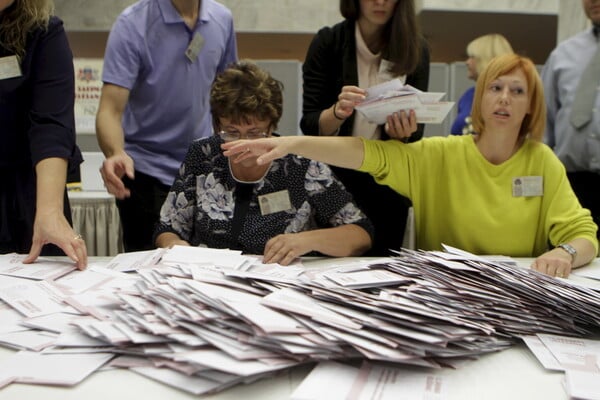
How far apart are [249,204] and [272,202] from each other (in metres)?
0.06

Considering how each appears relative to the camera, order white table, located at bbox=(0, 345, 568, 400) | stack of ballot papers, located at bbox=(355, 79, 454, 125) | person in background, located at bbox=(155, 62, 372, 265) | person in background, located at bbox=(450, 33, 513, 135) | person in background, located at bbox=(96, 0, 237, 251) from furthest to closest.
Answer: person in background, located at bbox=(450, 33, 513, 135), person in background, located at bbox=(96, 0, 237, 251), person in background, located at bbox=(155, 62, 372, 265), stack of ballot papers, located at bbox=(355, 79, 454, 125), white table, located at bbox=(0, 345, 568, 400)

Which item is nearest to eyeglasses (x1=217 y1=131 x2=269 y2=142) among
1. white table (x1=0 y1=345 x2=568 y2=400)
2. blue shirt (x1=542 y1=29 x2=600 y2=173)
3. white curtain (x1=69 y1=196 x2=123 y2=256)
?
white table (x1=0 y1=345 x2=568 y2=400)

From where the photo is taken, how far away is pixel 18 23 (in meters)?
1.33

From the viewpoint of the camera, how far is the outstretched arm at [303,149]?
136 cm

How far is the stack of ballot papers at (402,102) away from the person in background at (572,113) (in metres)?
0.94

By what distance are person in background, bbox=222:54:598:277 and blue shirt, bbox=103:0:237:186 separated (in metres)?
0.41

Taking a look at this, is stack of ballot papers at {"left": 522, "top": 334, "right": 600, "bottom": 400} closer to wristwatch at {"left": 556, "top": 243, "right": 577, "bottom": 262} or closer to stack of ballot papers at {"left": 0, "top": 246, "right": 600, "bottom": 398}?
stack of ballot papers at {"left": 0, "top": 246, "right": 600, "bottom": 398}

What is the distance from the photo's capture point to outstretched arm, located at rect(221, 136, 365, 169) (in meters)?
1.36

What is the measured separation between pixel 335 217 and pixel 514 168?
0.54m

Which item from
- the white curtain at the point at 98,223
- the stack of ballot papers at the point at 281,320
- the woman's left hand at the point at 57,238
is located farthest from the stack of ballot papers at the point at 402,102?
the white curtain at the point at 98,223

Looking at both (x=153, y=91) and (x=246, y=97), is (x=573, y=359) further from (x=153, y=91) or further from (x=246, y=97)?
(x=153, y=91)

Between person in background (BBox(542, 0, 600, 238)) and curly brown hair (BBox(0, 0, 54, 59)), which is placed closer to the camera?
curly brown hair (BBox(0, 0, 54, 59))

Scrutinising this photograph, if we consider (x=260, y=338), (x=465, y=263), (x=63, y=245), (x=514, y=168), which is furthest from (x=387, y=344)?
(x=514, y=168)

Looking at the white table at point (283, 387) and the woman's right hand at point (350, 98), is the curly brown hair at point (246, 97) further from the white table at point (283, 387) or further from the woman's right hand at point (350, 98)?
the white table at point (283, 387)
